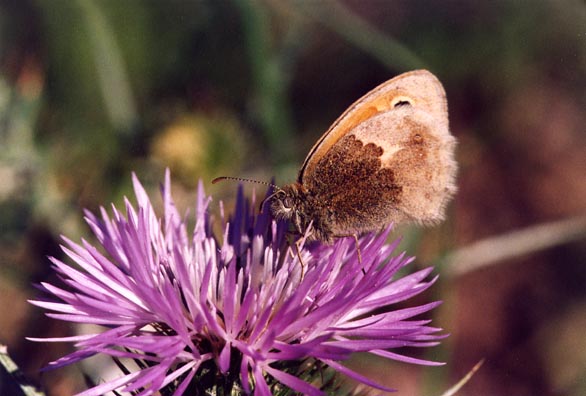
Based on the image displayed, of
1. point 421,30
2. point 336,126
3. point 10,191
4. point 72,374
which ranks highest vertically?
point 421,30

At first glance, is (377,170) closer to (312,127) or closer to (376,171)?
(376,171)

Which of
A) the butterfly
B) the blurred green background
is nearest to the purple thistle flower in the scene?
the butterfly

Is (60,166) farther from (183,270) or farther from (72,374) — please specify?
(183,270)

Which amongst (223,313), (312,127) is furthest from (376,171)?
(312,127)

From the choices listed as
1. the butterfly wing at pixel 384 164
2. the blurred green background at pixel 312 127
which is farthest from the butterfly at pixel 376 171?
the blurred green background at pixel 312 127

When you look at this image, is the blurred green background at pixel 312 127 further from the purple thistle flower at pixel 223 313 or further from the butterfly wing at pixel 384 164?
the purple thistle flower at pixel 223 313

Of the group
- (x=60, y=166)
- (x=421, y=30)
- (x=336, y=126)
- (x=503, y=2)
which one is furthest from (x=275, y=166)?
(x=503, y=2)
